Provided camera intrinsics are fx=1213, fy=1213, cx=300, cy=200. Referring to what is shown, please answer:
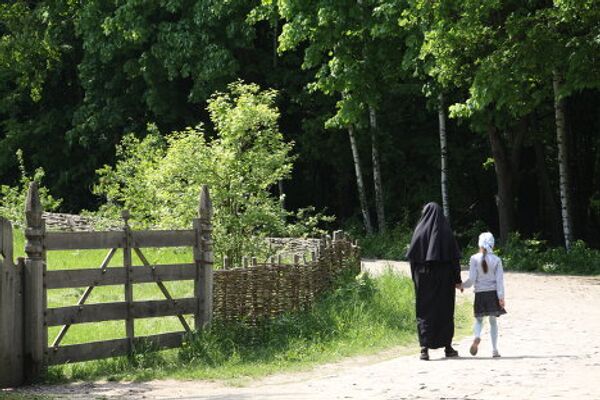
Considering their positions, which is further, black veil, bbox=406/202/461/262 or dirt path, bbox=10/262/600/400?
black veil, bbox=406/202/461/262

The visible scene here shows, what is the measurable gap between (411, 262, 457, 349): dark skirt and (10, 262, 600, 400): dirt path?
0.30m

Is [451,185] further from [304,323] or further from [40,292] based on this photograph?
[40,292]

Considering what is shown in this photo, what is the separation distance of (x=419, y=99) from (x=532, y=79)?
49.0 ft

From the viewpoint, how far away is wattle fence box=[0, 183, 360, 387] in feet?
47.1

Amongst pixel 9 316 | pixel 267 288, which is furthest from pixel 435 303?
pixel 9 316

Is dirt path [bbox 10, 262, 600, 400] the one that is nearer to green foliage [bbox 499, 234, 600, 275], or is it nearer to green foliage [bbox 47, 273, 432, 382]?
green foliage [bbox 47, 273, 432, 382]

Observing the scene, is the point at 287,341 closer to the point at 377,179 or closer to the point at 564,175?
the point at 564,175

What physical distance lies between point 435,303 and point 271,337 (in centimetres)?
280

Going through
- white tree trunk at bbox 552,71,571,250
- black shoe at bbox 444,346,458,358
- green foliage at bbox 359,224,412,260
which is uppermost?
white tree trunk at bbox 552,71,571,250

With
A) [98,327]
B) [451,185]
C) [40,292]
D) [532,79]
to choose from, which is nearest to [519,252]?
[532,79]

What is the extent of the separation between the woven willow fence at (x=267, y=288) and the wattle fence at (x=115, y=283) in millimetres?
14

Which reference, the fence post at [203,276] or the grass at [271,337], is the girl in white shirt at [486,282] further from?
the fence post at [203,276]

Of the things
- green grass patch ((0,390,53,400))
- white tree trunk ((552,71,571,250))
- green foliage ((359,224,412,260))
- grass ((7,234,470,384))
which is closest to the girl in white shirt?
grass ((7,234,470,384))

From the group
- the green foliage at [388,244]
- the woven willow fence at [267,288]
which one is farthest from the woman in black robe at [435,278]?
the green foliage at [388,244]
